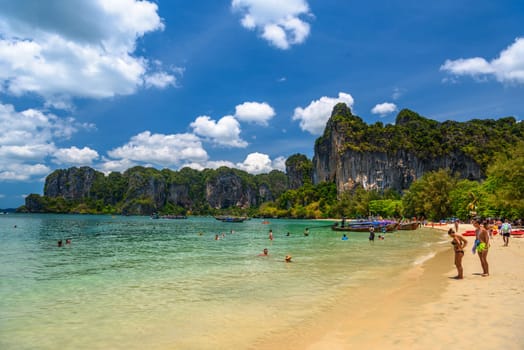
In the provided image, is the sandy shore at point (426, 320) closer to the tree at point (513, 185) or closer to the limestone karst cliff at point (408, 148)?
the tree at point (513, 185)

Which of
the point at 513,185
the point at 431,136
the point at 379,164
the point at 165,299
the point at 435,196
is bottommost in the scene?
the point at 165,299

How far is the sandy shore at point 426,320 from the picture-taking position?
6.66 meters

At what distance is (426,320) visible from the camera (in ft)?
26.5

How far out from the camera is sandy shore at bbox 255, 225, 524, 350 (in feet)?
21.9

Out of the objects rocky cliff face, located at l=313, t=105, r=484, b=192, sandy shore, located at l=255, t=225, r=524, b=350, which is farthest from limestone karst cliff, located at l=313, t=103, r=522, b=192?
sandy shore, located at l=255, t=225, r=524, b=350

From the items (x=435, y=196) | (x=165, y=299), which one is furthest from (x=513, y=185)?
(x=165, y=299)

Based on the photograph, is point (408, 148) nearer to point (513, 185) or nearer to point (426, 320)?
point (513, 185)

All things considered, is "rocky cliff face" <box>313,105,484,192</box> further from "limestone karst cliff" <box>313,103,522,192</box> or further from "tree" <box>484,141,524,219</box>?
"tree" <box>484,141,524,219</box>

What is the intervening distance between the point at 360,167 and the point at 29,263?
140877mm

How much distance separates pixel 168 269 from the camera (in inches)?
745

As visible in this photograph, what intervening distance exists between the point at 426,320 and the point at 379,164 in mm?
146005

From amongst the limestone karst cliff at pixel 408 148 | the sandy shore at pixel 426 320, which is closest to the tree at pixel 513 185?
the sandy shore at pixel 426 320

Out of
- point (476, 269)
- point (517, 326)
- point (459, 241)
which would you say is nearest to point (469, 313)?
point (517, 326)

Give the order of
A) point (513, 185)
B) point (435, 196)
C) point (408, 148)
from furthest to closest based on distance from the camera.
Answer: point (408, 148), point (435, 196), point (513, 185)
